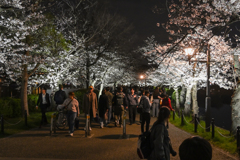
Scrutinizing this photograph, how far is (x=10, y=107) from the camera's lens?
1301cm

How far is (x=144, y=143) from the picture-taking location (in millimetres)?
3244

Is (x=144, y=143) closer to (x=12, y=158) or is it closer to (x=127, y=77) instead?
(x=12, y=158)

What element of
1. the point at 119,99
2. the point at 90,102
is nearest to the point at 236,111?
the point at 119,99

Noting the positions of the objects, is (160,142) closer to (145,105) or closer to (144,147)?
(144,147)

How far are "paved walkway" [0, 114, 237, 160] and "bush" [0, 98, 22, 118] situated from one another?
187 inches

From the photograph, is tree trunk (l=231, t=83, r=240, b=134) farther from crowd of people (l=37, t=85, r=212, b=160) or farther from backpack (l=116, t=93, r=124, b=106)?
backpack (l=116, t=93, r=124, b=106)

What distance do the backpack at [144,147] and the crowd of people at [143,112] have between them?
0.20 ft

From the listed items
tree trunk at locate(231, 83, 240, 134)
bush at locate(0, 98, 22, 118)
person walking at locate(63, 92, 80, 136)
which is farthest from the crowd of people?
bush at locate(0, 98, 22, 118)

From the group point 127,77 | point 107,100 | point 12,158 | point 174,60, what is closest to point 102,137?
point 107,100

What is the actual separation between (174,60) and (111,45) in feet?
27.9

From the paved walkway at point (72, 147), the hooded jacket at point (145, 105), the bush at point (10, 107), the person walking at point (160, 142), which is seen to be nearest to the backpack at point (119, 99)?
the hooded jacket at point (145, 105)

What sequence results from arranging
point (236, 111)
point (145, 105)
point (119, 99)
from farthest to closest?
point (119, 99) < point (145, 105) < point (236, 111)

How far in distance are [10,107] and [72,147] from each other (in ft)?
26.6

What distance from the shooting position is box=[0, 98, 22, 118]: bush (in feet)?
40.9
